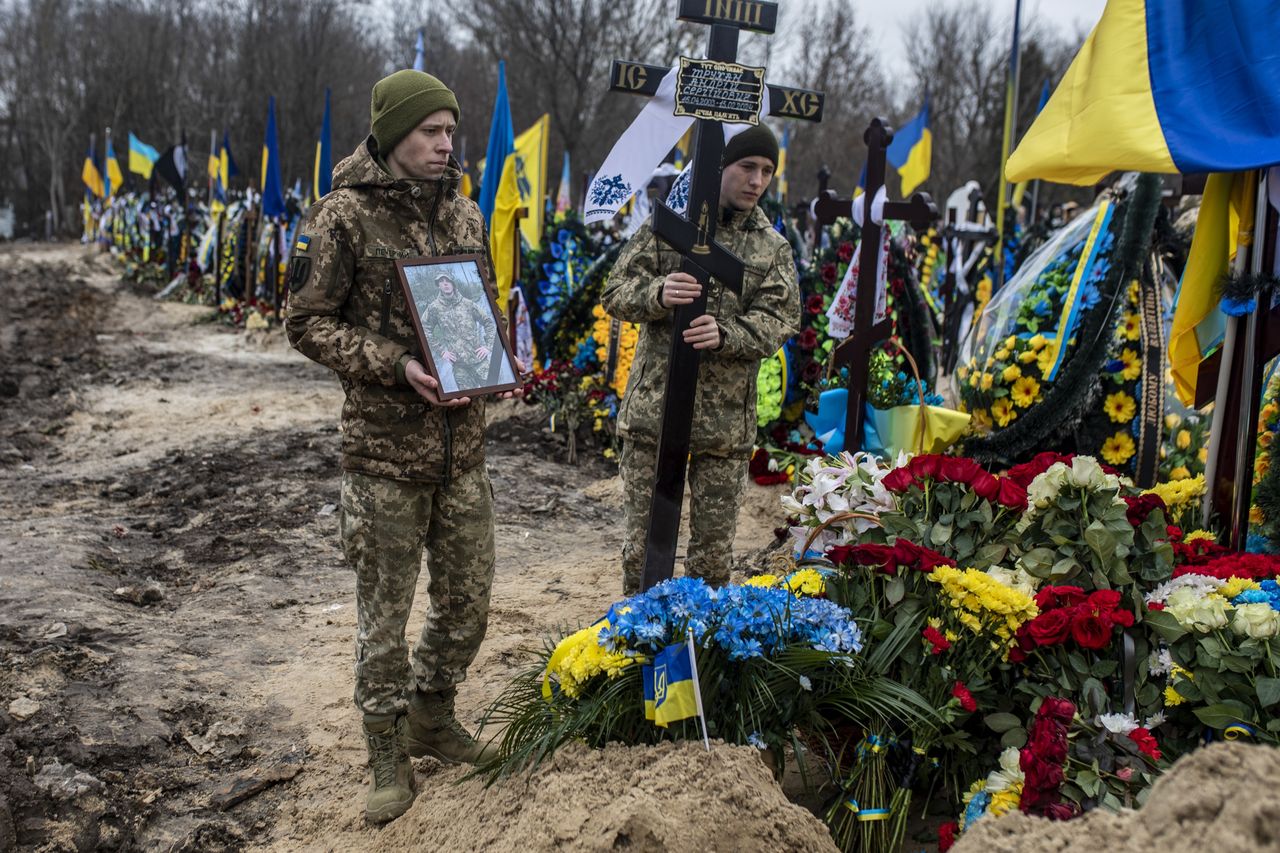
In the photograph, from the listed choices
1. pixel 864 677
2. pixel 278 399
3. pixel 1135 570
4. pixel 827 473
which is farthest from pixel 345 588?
pixel 278 399

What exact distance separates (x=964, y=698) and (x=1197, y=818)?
1130 mm

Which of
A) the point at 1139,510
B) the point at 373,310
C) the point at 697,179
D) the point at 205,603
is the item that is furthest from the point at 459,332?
the point at 205,603

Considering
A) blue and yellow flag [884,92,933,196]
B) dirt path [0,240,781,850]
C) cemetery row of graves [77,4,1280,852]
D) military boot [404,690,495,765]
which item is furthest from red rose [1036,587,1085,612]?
blue and yellow flag [884,92,933,196]

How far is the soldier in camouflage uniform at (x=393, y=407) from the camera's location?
302 cm

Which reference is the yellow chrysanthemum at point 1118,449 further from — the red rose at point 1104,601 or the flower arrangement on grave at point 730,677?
the flower arrangement on grave at point 730,677

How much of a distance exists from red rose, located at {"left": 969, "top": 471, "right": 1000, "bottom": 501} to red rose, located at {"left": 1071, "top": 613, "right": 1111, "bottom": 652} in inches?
20.8

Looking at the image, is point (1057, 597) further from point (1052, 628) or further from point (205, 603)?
point (205, 603)

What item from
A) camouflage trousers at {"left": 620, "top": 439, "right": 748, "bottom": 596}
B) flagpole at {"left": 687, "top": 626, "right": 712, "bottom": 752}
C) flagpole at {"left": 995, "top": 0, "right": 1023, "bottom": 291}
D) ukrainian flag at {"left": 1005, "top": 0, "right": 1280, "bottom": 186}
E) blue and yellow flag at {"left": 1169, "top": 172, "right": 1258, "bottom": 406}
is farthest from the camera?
flagpole at {"left": 995, "top": 0, "right": 1023, "bottom": 291}

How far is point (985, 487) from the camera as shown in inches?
130

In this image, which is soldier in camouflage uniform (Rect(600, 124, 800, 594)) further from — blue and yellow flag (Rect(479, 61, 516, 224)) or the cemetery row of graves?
blue and yellow flag (Rect(479, 61, 516, 224))

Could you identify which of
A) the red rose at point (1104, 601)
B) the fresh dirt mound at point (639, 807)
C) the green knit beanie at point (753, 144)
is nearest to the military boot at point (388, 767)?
the fresh dirt mound at point (639, 807)

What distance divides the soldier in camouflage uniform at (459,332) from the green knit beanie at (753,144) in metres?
1.11

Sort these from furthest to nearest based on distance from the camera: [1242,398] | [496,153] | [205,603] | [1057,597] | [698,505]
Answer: [496,153]
[205,603]
[698,505]
[1242,398]
[1057,597]

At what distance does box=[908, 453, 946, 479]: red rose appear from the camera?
3.37 m
